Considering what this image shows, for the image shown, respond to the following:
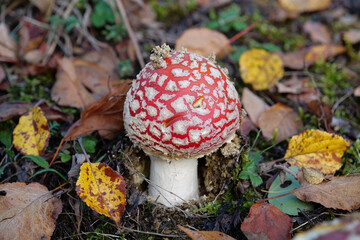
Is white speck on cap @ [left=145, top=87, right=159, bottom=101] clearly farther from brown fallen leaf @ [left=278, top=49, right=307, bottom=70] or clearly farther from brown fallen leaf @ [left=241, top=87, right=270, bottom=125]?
brown fallen leaf @ [left=278, top=49, right=307, bottom=70]

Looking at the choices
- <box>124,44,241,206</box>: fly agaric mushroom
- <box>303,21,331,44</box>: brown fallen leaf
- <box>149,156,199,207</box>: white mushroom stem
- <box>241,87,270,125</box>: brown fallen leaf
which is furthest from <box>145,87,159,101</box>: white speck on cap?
<box>303,21,331,44</box>: brown fallen leaf

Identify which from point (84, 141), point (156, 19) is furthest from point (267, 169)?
point (156, 19)

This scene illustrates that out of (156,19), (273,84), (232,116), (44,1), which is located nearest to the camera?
(232,116)

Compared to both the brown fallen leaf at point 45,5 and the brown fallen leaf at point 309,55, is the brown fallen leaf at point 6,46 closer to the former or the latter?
the brown fallen leaf at point 45,5

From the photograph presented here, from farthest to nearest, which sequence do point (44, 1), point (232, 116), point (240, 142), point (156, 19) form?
1. point (156, 19)
2. point (44, 1)
3. point (240, 142)
4. point (232, 116)

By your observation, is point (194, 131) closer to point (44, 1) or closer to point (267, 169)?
point (267, 169)

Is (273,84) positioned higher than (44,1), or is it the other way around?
(44,1)

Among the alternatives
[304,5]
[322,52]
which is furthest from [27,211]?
[304,5]

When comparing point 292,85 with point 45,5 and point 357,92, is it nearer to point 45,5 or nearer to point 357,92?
point 357,92
